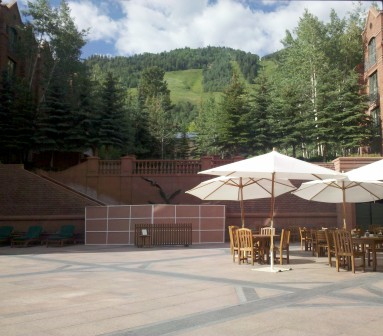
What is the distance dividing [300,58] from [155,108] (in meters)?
16.1

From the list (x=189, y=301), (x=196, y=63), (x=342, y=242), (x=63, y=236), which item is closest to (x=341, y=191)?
(x=342, y=242)

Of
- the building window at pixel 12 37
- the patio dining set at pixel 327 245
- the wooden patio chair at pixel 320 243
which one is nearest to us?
the patio dining set at pixel 327 245

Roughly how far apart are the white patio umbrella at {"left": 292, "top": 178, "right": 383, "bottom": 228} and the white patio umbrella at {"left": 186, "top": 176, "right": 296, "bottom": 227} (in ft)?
2.34

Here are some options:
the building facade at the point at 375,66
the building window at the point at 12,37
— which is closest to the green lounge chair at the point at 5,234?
the building window at the point at 12,37

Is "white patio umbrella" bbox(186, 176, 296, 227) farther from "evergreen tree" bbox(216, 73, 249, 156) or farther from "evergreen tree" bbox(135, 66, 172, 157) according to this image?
"evergreen tree" bbox(135, 66, 172, 157)

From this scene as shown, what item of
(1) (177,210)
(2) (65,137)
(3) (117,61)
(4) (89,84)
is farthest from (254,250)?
(3) (117,61)

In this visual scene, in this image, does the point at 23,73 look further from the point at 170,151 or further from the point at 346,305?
the point at 346,305

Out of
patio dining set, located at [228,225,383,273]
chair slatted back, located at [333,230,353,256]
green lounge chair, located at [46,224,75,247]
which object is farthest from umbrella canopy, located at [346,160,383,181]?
green lounge chair, located at [46,224,75,247]

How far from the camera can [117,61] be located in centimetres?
15338

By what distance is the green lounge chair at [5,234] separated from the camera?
69.5 ft

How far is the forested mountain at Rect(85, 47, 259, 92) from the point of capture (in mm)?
137250

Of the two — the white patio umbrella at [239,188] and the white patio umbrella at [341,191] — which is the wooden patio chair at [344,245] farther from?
the white patio umbrella at [239,188]

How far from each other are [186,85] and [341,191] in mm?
158570

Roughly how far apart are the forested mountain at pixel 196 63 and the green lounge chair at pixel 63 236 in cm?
9897
